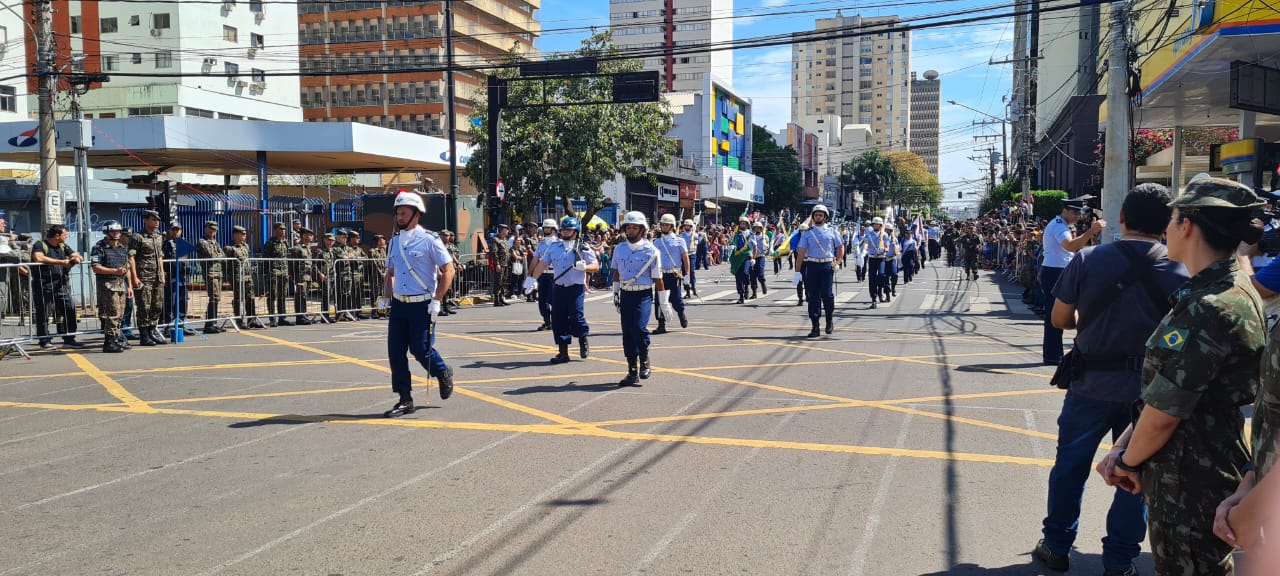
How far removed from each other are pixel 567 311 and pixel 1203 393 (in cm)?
869

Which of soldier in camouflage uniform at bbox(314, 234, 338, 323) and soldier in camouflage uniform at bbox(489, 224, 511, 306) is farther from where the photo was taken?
soldier in camouflage uniform at bbox(489, 224, 511, 306)

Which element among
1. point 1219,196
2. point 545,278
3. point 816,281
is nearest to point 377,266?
point 545,278

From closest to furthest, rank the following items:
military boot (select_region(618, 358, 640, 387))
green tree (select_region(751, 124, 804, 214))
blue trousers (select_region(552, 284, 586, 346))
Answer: military boot (select_region(618, 358, 640, 387))
blue trousers (select_region(552, 284, 586, 346))
green tree (select_region(751, 124, 804, 214))

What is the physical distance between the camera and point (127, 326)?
1388 cm

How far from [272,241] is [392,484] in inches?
479

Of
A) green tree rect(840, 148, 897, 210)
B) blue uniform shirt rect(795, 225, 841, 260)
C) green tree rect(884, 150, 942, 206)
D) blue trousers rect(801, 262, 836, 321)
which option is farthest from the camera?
green tree rect(884, 150, 942, 206)

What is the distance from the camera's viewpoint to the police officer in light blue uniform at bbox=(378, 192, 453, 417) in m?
7.96

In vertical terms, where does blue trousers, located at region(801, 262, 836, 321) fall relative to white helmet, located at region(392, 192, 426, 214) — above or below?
below

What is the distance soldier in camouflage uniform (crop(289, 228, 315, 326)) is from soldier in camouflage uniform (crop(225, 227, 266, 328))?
805 millimetres

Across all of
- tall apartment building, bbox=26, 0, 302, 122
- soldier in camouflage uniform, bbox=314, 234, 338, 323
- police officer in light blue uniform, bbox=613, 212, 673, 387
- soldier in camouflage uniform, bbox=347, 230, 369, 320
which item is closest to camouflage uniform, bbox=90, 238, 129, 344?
soldier in camouflage uniform, bbox=314, 234, 338, 323

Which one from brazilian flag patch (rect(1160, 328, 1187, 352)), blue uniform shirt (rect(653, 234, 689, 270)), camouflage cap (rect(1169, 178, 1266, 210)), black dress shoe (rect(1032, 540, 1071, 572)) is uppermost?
camouflage cap (rect(1169, 178, 1266, 210))

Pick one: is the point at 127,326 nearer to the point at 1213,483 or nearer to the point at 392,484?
the point at 392,484

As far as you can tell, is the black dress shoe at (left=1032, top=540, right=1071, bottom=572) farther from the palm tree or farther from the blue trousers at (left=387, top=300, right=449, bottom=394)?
the palm tree

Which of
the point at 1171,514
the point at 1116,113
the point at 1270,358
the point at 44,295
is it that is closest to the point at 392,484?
the point at 1171,514
